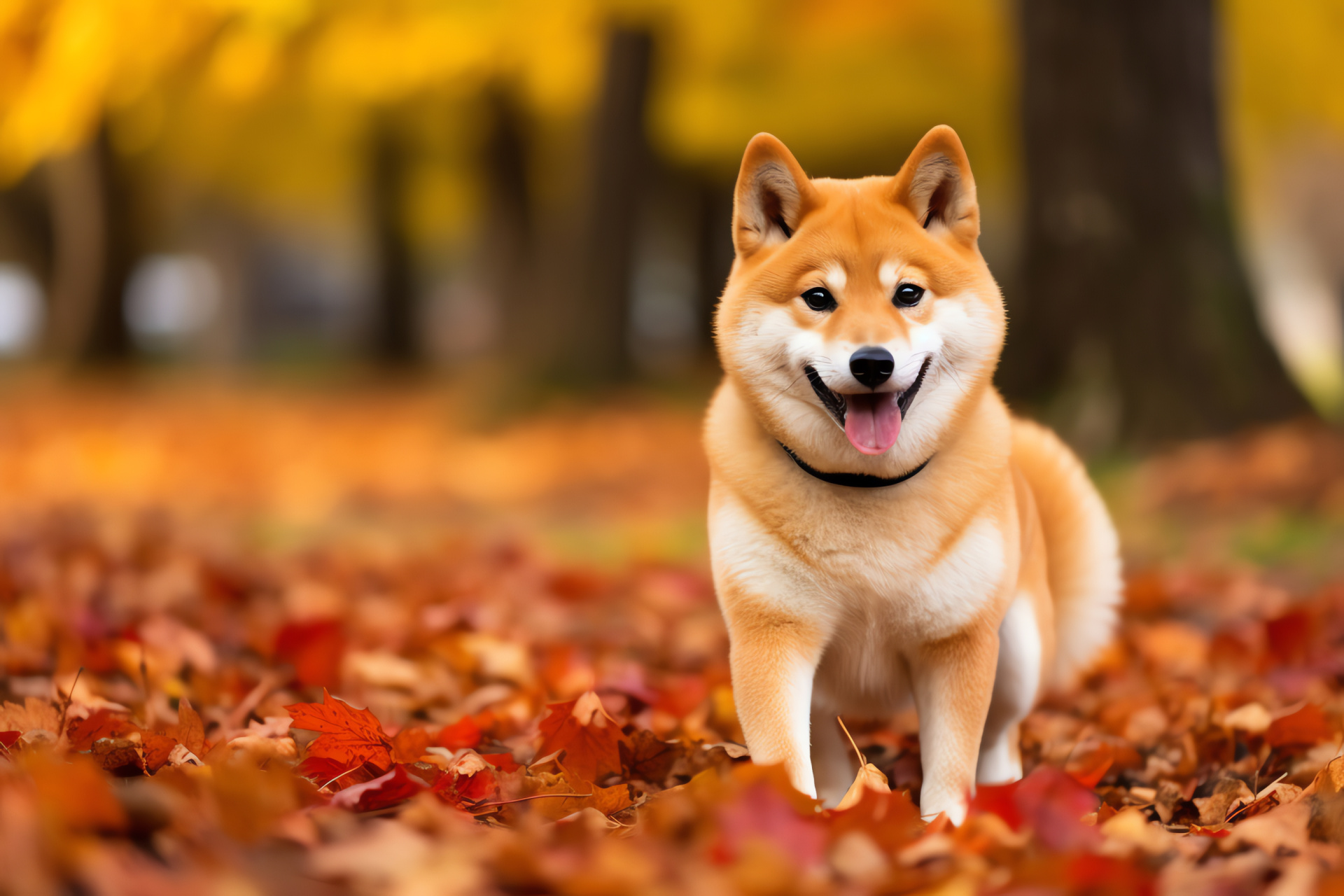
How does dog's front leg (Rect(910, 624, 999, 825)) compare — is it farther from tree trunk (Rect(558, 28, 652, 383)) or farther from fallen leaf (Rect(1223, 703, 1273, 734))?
tree trunk (Rect(558, 28, 652, 383))

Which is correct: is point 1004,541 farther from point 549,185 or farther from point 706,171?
point 706,171

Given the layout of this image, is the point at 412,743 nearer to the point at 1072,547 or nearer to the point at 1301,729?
the point at 1072,547

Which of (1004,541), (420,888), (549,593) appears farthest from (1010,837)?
(549,593)

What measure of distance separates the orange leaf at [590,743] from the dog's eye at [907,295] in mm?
1144

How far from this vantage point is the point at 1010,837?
199 centimetres

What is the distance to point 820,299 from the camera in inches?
91.7

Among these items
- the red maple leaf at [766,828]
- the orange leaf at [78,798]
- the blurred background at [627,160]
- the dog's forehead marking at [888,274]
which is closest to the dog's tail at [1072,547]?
the dog's forehead marking at [888,274]

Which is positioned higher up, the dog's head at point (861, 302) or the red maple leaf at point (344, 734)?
the dog's head at point (861, 302)

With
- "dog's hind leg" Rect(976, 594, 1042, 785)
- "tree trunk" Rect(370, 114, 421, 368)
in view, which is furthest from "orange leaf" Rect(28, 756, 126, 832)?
"tree trunk" Rect(370, 114, 421, 368)

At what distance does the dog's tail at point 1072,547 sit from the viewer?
3.07m

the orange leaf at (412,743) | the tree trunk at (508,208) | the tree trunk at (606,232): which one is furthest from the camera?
the tree trunk at (508,208)

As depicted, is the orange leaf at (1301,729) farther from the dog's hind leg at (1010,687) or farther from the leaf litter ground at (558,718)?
the dog's hind leg at (1010,687)

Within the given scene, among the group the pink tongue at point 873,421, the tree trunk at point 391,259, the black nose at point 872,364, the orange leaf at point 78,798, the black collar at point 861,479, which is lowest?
the tree trunk at point 391,259

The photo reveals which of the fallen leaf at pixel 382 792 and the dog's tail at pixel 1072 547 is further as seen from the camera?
the dog's tail at pixel 1072 547
